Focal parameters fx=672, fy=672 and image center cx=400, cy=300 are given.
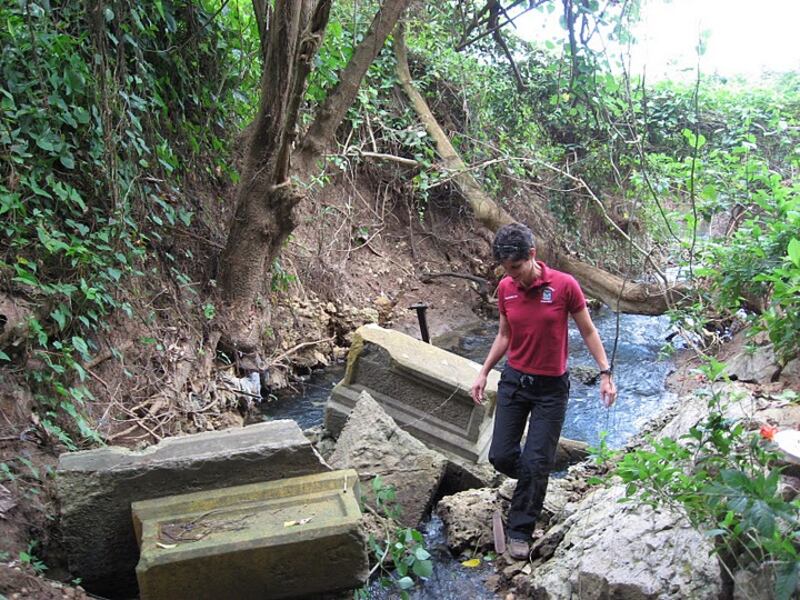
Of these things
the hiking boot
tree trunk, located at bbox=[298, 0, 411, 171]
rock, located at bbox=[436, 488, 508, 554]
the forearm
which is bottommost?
rock, located at bbox=[436, 488, 508, 554]

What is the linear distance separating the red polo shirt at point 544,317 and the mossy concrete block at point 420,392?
1.39 metres

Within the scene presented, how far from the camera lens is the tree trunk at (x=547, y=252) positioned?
25.5ft

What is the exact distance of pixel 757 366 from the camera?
16.2 ft

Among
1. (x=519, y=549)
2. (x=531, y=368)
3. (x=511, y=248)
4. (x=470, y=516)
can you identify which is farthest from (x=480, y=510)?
(x=511, y=248)

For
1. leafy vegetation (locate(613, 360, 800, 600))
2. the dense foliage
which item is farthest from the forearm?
the dense foliage

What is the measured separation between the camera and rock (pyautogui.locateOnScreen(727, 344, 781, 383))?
472cm

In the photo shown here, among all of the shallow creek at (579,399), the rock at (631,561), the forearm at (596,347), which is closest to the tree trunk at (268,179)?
the shallow creek at (579,399)

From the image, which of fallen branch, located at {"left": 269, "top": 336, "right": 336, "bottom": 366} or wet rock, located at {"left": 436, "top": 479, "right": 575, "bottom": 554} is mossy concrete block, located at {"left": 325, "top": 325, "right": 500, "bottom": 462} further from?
fallen branch, located at {"left": 269, "top": 336, "right": 336, "bottom": 366}

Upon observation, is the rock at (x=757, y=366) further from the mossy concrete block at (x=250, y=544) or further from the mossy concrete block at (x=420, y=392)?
the mossy concrete block at (x=250, y=544)

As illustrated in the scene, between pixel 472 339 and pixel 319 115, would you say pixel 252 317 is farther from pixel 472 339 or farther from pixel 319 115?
pixel 472 339

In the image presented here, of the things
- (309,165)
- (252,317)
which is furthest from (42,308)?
(309,165)

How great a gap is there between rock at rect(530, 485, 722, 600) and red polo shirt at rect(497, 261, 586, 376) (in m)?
0.82

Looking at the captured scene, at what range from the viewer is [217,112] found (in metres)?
6.77

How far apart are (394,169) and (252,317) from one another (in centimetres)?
489
